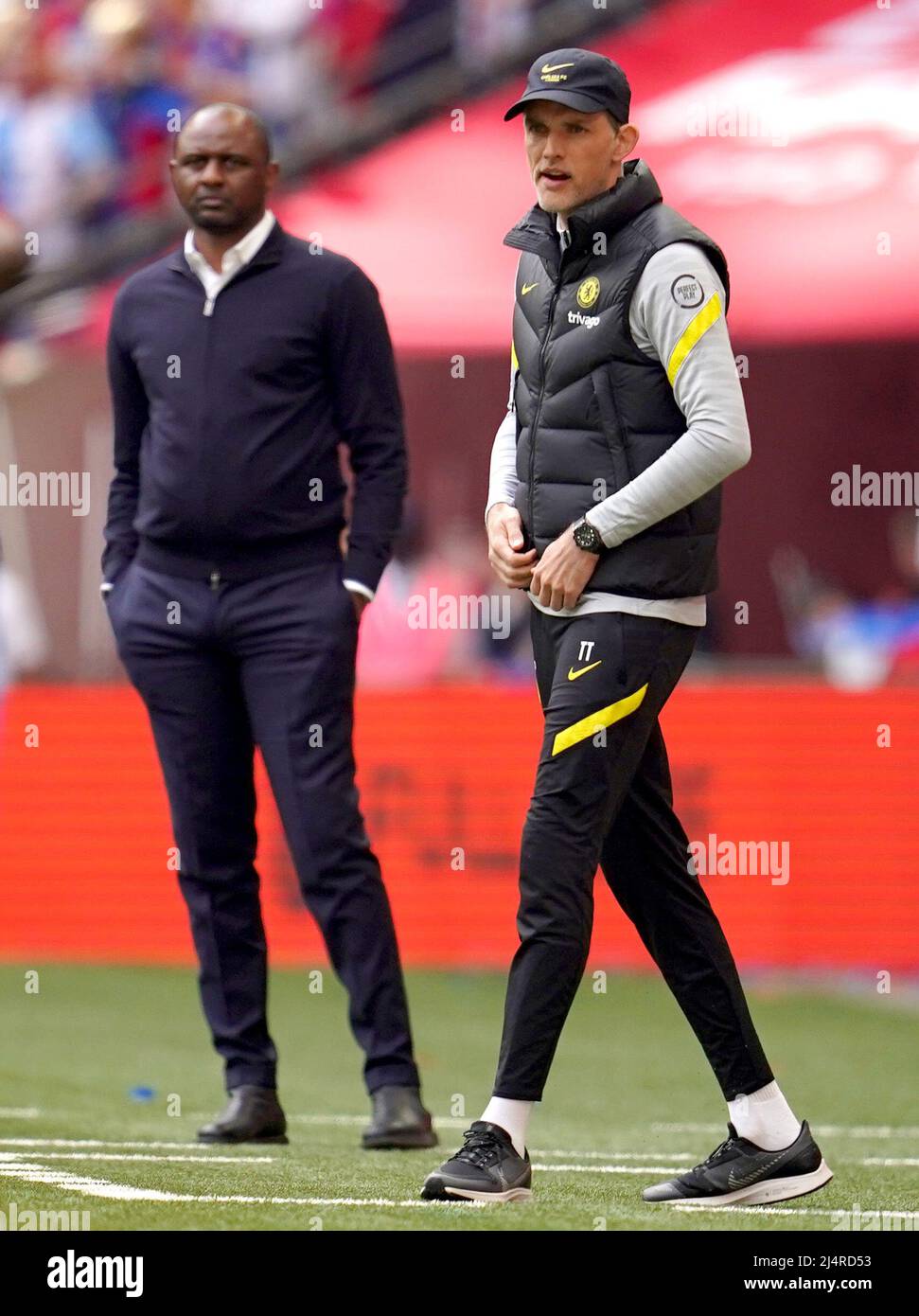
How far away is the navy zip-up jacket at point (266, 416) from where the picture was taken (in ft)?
18.8

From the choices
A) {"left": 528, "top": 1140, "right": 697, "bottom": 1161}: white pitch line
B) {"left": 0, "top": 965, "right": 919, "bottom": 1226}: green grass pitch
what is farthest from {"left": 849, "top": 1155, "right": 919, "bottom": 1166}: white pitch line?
{"left": 528, "top": 1140, "right": 697, "bottom": 1161}: white pitch line

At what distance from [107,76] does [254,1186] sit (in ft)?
32.7

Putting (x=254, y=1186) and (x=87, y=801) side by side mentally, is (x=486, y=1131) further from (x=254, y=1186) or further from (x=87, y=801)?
(x=87, y=801)

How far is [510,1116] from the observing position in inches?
175

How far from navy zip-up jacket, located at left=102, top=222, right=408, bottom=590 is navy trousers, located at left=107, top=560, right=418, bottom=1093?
101mm

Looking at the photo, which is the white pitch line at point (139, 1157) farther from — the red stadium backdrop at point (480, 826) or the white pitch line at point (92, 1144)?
the red stadium backdrop at point (480, 826)

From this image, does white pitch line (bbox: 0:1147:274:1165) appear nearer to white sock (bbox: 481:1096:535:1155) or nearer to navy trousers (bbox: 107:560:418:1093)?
navy trousers (bbox: 107:560:418:1093)

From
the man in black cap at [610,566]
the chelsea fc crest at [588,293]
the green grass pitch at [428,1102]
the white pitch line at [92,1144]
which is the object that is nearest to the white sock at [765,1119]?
the man in black cap at [610,566]

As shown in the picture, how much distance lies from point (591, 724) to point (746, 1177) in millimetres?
941

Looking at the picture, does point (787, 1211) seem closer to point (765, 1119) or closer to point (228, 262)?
point (765, 1119)

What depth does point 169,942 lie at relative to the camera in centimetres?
1048

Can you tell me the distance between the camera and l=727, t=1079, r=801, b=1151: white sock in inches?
184

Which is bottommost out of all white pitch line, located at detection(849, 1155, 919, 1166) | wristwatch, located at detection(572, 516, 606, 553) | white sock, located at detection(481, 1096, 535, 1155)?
white pitch line, located at detection(849, 1155, 919, 1166)
